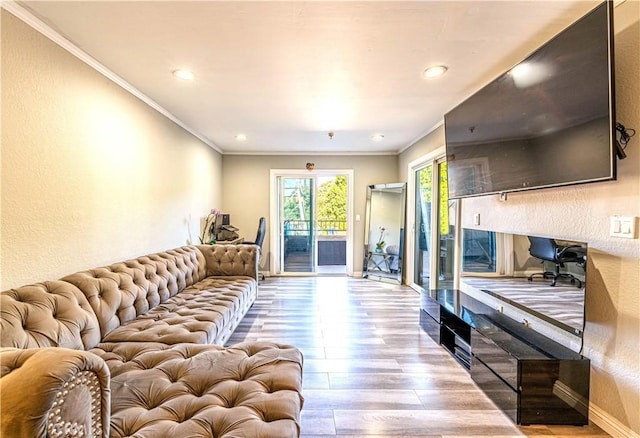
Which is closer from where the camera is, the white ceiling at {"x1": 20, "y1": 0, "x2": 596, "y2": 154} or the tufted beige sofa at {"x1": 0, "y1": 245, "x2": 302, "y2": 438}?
the tufted beige sofa at {"x1": 0, "y1": 245, "x2": 302, "y2": 438}

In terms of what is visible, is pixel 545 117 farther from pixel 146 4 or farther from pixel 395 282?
pixel 395 282

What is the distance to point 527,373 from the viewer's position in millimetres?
1808

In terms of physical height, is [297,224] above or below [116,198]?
below

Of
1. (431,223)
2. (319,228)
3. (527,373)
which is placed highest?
(431,223)

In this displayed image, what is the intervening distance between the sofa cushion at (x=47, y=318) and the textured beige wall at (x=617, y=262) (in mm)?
2994

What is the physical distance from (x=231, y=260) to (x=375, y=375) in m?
2.31

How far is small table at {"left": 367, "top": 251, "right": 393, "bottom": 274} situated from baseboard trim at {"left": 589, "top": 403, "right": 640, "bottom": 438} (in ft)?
12.9

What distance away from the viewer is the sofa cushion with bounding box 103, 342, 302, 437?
1158mm

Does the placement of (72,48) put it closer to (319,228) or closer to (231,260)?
(231,260)

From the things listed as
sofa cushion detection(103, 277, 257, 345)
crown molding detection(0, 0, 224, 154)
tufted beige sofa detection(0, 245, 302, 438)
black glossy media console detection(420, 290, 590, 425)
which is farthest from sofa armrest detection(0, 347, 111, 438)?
black glossy media console detection(420, 290, 590, 425)

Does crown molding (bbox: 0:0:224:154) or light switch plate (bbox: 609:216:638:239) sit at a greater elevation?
crown molding (bbox: 0:0:224:154)

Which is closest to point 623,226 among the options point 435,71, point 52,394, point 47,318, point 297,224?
point 435,71

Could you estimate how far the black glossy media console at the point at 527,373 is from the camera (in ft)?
5.96

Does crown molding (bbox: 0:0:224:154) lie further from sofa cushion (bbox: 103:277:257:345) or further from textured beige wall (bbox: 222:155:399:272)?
textured beige wall (bbox: 222:155:399:272)
